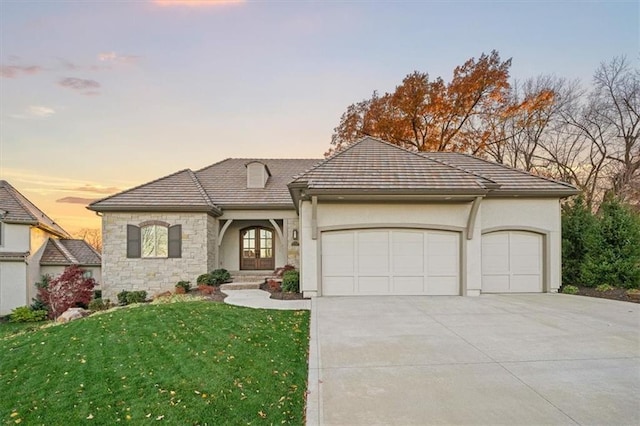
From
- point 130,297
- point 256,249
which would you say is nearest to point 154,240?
point 130,297

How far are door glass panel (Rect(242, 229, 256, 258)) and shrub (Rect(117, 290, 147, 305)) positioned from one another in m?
4.91

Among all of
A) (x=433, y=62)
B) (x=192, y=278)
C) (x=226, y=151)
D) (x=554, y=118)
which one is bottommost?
(x=192, y=278)

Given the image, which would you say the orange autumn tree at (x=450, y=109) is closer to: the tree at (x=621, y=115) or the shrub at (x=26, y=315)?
the tree at (x=621, y=115)

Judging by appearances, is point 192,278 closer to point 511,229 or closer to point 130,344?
point 130,344

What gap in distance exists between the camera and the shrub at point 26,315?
46.0 feet

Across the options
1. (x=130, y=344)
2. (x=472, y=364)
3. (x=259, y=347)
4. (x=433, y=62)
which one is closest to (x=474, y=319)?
(x=472, y=364)

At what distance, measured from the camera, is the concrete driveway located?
11.7 ft

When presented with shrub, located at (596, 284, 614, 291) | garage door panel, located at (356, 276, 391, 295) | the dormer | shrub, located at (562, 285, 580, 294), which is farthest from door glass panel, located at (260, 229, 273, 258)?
shrub, located at (596, 284, 614, 291)

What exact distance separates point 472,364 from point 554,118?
22487 mm

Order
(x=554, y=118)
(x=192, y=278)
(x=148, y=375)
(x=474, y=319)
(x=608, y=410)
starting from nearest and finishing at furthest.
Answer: (x=608, y=410) < (x=148, y=375) < (x=474, y=319) < (x=192, y=278) < (x=554, y=118)

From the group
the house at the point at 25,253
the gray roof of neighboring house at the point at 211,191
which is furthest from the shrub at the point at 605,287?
the house at the point at 25,253

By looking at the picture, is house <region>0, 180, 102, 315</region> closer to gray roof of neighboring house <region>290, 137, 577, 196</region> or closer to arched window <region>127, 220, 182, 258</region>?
arched window <region>127, 220, 182, 258</region>

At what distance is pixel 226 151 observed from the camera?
67.2 feet

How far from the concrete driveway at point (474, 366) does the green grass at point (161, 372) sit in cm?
56
